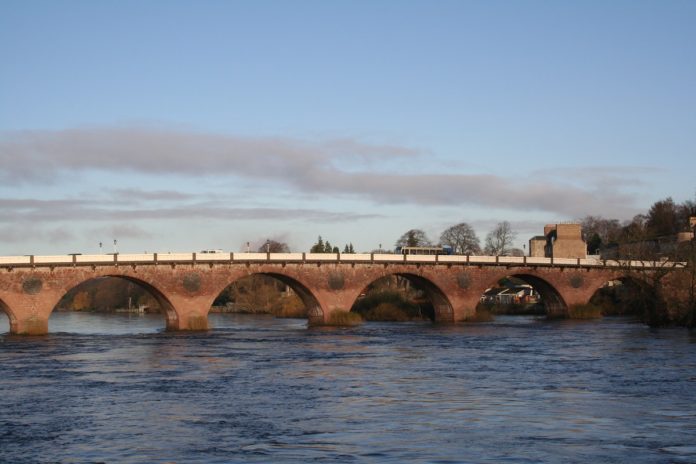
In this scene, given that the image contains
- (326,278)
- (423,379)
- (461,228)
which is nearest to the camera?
(423,379)

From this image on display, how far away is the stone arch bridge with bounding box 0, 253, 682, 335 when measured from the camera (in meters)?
63.6

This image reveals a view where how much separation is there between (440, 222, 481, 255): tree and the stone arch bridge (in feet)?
174

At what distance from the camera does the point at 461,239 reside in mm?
146625

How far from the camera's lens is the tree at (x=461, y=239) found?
476 feet

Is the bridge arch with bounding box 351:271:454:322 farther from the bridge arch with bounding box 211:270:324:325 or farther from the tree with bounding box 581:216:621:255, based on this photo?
the tree with bounding box 581:216:621:255

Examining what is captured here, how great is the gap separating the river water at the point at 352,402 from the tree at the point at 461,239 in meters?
90.3

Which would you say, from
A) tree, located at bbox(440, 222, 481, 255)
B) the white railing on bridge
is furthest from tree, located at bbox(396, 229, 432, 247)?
the white railing on bridge

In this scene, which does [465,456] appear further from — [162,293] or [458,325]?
[458,325]

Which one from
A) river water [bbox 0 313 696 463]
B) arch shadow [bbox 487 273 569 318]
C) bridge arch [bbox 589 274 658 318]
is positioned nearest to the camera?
river water [bbox 0 313 696 463]

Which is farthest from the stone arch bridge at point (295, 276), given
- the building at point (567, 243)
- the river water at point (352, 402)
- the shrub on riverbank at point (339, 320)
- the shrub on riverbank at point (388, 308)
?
the building at point (567, 243)

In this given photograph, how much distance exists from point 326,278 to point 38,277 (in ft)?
73.7

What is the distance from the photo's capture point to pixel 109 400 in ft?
102

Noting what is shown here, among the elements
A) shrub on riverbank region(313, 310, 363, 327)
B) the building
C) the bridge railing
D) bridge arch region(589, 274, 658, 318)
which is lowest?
shrub on riverbank region(313, 310, 363, 327)

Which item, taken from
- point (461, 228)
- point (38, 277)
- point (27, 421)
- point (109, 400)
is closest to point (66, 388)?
point (109, 400)
